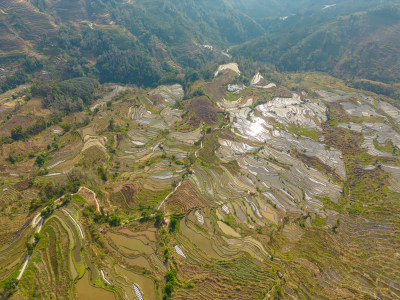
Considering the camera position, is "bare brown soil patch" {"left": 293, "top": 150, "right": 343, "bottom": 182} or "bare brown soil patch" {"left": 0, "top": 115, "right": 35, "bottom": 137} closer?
"bare brown soil patch" {"left": 293, "top": 150, "right": 343, "bottom": 182}

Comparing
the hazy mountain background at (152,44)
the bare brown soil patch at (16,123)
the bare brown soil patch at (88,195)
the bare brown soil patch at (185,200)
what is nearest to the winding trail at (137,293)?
the bare brown soil patch at (185,200)

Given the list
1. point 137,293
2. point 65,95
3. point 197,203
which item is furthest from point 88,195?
point 65,95

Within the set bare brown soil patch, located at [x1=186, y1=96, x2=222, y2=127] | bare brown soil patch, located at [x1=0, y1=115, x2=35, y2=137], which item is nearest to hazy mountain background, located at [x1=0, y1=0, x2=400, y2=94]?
bare brown soil patch, located at [x1=186, y1=96, x2=222, y2=127]

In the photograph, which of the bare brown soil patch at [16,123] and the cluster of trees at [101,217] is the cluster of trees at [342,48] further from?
the bare brown soil patch at [16,123]

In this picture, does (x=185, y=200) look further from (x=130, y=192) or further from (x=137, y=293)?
(x=137, y=293)

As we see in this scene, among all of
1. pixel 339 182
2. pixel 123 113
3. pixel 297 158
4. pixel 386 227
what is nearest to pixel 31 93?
pixel 123 113

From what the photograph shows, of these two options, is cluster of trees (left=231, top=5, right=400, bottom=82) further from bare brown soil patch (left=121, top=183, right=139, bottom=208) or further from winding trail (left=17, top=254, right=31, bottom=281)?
winding trail (left=17, top=254, right=31, bottom=281)

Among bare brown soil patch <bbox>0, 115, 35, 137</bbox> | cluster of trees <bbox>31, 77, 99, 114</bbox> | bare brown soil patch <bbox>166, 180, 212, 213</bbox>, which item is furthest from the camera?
cluster of trees <bbox>31, 77, 99, 114</bbox>

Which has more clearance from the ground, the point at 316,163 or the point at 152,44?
the point at 152,44

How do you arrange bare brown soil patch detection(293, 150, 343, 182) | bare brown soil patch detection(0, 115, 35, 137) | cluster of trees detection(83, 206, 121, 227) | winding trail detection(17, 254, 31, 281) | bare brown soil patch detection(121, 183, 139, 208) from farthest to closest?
bare brown soil patch detection(0, 115, 35, 137)
bare brown soil patch detection(293, 150, 343, 182)
bare brown soil patch detection(121, 183, 139, 208)
cluster of trees detection(83, 206, 121, 227)
winding trail detection(17, 254, 31, 281)

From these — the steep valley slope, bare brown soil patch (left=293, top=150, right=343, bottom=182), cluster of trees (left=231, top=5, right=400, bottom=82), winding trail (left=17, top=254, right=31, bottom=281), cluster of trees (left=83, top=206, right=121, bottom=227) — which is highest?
cluster of trees (left=231, top=5, right=400, bottom=82)
